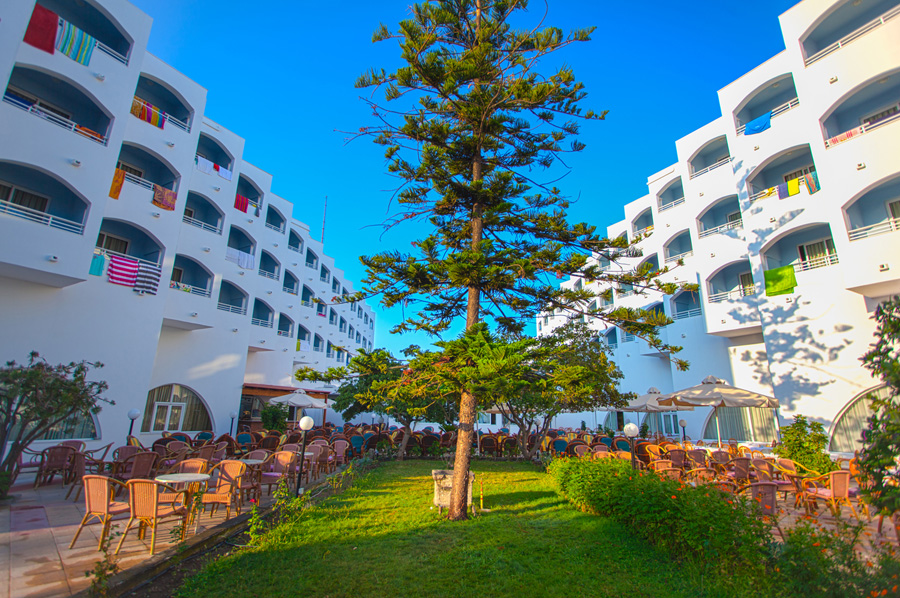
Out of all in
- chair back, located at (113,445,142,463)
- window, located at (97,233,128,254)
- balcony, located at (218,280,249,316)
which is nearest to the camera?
chair back, located at (113,445,142,463)

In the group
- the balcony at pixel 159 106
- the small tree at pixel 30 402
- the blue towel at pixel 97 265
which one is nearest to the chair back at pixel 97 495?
the small tree at pixel 30 402

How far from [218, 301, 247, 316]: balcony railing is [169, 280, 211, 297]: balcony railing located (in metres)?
1.60

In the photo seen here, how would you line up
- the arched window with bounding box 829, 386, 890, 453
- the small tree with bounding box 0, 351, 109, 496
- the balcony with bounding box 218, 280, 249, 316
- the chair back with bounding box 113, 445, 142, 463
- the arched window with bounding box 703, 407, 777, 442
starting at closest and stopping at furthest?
the small tree with bounding box 0, 351, 109, 496, the chair back with bounding box 113, 445, 142, 463, the arched window with bounding box 829, 386, 890, 453, the arched window with bounding box 703, 407, 777, 442, the balcony with bounding box 218, 280, 249, 316

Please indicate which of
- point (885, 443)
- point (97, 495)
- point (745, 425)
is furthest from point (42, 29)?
point (745, 425)

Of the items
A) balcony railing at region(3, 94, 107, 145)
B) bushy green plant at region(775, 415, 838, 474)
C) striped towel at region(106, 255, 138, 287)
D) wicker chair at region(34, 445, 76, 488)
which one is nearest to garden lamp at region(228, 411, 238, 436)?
striped towel at region(106, 255, 138, 287)

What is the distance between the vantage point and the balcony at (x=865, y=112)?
12.0m

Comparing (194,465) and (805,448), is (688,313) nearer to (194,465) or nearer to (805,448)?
(805,448)

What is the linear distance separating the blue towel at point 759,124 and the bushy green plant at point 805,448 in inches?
414

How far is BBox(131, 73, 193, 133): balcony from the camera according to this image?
45.5 feet

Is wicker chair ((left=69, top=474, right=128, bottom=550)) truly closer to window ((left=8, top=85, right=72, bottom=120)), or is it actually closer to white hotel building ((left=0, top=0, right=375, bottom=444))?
white hotel building ((left=0, top=0, right=375, bottom=444))

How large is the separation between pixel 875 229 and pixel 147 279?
2161cm

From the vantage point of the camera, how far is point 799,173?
48.9ft

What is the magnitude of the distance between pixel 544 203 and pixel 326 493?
6994 mm

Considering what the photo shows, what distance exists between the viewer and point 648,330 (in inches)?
270
